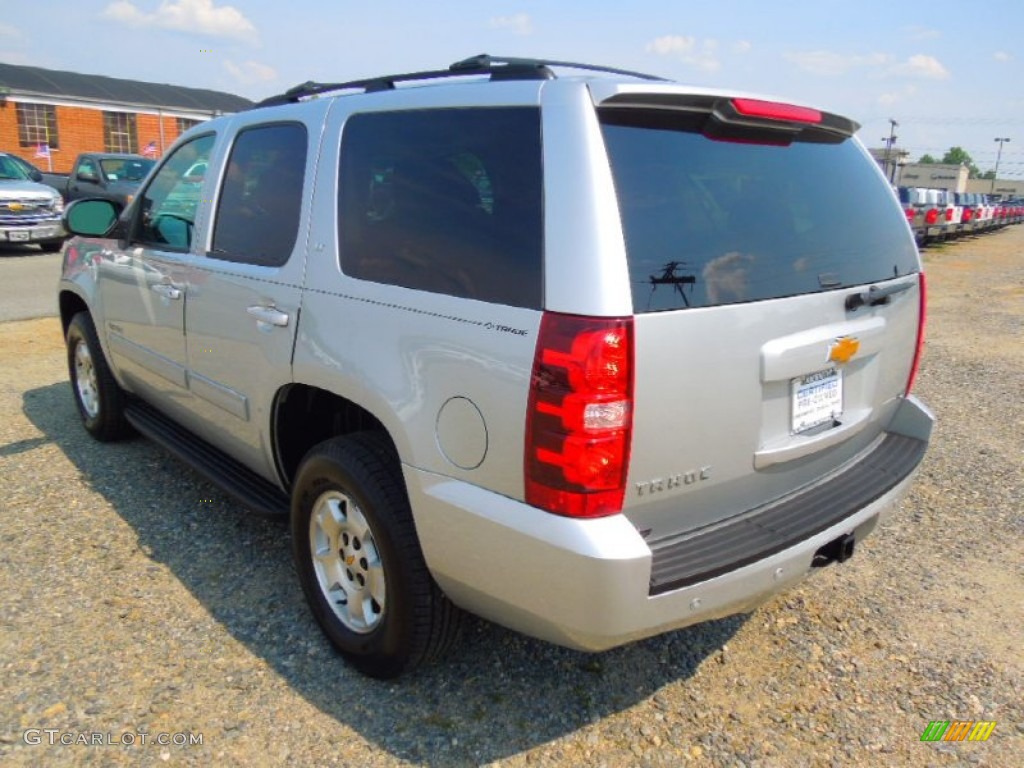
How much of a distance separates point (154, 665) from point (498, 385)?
1.71 m

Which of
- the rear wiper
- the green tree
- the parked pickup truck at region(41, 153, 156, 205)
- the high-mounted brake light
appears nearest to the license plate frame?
the rear wiper

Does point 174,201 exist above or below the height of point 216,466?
above

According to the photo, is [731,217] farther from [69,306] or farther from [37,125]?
[37,125]

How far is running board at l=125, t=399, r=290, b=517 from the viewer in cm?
316

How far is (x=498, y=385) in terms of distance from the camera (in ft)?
6.62

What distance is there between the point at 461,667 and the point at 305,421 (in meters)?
1.13

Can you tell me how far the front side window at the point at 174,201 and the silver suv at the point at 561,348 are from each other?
0.51 m

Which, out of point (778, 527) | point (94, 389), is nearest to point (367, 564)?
point (778, 527)

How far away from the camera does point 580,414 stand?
1.91 metres

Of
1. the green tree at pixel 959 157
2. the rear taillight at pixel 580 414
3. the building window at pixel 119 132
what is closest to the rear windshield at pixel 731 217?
the rear taillight at pixel 580 414

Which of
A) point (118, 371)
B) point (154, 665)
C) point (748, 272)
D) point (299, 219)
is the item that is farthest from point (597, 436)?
point (118, 371)

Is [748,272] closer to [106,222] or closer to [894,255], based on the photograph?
[894,255]

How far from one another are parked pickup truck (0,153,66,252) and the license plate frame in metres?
13.4

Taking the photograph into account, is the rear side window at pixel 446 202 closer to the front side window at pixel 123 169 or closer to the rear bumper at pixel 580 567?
the rear bumper at pixel 580 567
